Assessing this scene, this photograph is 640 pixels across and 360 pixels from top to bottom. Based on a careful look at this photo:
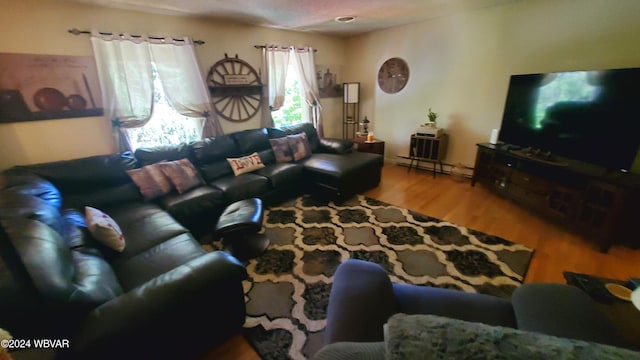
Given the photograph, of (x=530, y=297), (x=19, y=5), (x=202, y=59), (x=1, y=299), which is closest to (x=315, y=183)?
(x=202, y=59)

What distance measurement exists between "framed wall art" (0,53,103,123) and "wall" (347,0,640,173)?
4105mm

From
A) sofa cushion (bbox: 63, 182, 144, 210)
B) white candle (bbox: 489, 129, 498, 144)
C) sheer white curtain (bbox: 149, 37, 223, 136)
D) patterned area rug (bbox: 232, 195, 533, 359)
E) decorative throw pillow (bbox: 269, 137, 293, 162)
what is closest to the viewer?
patterned area rug (bbox: 232, 195, 533, 359)

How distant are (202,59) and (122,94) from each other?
104 cm

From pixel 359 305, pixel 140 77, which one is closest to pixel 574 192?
pixel 359 305

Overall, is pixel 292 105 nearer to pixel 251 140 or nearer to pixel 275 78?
pixel 275 78

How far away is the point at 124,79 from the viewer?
2.72 m

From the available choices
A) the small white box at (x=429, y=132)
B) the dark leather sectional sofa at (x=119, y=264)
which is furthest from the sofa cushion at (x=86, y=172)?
the small white box at (x=429, y=132)

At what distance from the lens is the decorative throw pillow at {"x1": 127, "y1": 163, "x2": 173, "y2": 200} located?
2.48 meters

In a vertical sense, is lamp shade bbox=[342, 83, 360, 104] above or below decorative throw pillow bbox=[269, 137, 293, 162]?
above

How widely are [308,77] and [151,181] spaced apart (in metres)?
3.00

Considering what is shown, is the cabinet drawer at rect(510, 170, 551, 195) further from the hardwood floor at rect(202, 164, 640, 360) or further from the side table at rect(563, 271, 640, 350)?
the side table at rect(563, 271, 640, 350)

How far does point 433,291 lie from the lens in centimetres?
127

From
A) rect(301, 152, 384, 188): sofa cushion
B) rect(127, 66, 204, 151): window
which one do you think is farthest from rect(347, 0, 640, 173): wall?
rect(127, 66, 204, 151): window

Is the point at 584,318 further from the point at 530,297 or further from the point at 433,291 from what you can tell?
the point at 433,291
